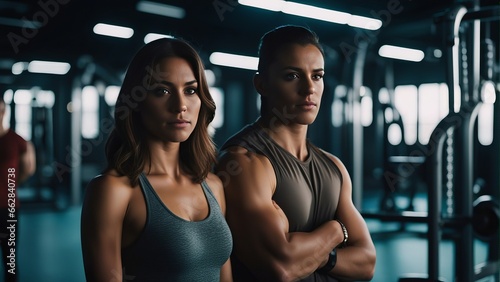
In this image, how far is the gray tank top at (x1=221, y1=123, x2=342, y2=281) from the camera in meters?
0.99

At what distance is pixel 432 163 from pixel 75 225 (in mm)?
4052

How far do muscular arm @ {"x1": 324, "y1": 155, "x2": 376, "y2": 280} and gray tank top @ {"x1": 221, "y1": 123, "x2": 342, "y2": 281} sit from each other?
2 centimetres

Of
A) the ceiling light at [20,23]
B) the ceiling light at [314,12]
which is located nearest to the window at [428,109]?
the ceiling light at [314,12]

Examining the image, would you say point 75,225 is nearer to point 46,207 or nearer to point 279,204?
point 46,207

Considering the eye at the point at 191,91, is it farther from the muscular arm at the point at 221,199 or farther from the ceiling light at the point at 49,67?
the ceiling light at the point at 49,67

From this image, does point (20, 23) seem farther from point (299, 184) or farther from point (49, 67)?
point (299, 184)

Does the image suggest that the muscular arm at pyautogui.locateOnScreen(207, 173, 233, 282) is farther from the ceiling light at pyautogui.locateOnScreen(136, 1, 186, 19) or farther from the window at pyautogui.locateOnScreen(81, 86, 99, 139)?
the window at pyautogui.locateOnScreen(81, 86, 99, 139)

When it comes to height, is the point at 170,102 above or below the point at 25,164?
above

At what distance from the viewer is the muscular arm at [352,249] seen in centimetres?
102

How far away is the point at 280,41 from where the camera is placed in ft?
3.33

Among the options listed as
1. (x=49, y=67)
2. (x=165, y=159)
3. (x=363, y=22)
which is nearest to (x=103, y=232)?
(x=165, y=159)

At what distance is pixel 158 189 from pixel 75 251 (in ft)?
10.9

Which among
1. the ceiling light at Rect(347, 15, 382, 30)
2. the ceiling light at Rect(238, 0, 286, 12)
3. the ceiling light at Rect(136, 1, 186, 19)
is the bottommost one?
the ceiling light at Rect(238, 0, 286, 12)

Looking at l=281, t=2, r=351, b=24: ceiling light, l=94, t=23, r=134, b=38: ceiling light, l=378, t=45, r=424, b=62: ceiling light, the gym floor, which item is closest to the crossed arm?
the gym floor
